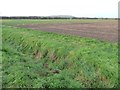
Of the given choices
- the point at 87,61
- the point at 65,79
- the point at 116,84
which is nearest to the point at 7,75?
the point at 65,79

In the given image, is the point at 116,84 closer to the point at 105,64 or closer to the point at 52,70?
the point at 105,64

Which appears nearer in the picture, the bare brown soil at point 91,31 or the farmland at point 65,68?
the farmland at point 65,68

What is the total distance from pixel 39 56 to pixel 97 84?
7.36 meters

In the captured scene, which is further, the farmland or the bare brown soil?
the bare brown soil

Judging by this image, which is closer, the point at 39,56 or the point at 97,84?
the point at 97,84

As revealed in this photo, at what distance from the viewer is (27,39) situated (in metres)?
25.0

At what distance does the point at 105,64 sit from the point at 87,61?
126 cm

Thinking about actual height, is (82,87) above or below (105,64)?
below

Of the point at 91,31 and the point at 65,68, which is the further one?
the point at 91,31

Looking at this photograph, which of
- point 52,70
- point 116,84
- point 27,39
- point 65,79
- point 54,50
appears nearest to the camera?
point 116,84

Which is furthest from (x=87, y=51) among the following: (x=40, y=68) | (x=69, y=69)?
(x=40, y=68)

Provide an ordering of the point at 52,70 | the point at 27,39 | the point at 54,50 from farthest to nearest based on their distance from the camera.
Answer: the point at 27,39, the point at 54,50, the point at 52,70

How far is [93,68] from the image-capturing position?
13594 millimetres

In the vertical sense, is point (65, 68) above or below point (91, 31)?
below
